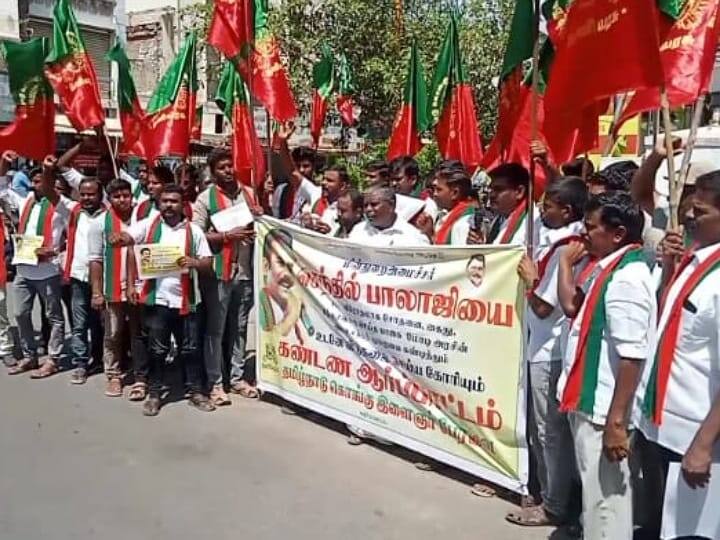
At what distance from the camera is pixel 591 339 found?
3.40m

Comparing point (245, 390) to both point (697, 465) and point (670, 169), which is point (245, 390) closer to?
point (670, 169)

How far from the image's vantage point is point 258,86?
671 centimetres

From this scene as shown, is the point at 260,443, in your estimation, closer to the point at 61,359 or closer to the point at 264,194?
the point at 264,194

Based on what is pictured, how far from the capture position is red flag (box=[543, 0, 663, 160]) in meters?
3.47

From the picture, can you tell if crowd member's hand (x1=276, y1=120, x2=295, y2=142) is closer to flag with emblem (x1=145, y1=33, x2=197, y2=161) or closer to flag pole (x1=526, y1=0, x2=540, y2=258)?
flag with emblem (x1=145, y1=33, x2=197, y2=161)

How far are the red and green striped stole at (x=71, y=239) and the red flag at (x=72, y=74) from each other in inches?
41.5

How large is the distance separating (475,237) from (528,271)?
3.35ft

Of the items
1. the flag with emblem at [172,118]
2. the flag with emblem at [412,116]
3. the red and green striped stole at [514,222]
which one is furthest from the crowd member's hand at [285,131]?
the red and green striped stole at [514,222]

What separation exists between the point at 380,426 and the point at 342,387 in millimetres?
434

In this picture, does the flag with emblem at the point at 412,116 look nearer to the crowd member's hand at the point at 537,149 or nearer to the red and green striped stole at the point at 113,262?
the red and green striped stole at the point at 113,262

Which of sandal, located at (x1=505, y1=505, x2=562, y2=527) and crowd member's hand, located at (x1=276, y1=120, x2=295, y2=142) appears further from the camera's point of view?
crowd member's hand, located at (x1=276, y1=120, x2=295, y2=142)

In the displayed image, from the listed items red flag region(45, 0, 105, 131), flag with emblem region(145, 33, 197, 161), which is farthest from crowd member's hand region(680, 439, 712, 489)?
red flag region(45, 0, 105, 131)

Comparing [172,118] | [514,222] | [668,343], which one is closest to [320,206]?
[172,118]

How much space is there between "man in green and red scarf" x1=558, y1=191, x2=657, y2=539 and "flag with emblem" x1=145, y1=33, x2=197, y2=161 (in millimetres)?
4391
